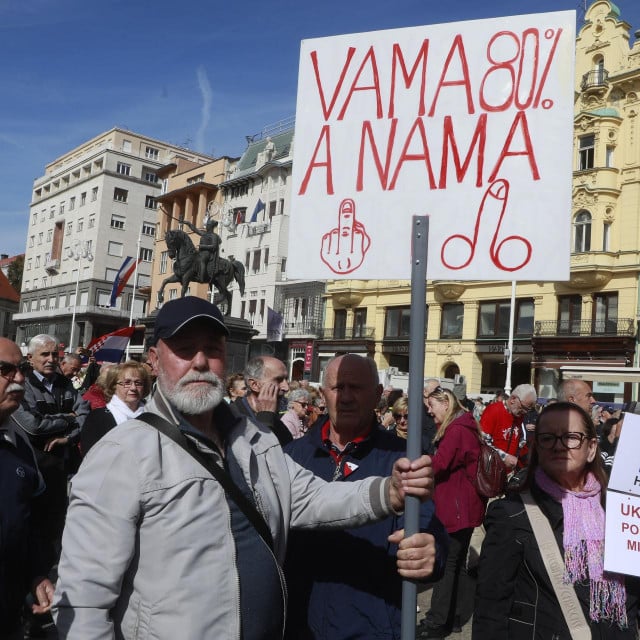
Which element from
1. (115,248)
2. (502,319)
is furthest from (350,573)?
(115,248)

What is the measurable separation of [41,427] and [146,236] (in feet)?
224

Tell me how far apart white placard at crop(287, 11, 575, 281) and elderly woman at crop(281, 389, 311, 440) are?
4107mm

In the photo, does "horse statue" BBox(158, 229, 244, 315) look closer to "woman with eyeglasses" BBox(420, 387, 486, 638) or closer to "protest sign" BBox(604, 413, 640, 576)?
"woman with eyeglasses" BBox(420, 387, 486, 638)

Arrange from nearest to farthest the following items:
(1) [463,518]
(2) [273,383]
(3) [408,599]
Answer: (3) [408,599] < (2) [273,383] < (1) [463,518]

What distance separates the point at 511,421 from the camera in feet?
32.9

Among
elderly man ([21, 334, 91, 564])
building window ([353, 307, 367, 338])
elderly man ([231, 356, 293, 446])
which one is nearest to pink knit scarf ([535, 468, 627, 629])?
elderly man ([231, 356, 293, 446])

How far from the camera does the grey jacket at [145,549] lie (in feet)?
6.48

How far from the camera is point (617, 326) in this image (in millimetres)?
31688

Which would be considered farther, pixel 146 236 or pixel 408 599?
pixel 146 236

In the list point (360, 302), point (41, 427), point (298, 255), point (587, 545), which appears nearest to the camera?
point (587, 545)

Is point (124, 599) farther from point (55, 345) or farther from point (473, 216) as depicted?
point (55, 345)

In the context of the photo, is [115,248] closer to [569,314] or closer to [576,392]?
[569,314]

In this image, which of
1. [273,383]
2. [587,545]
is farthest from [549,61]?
[273,383]

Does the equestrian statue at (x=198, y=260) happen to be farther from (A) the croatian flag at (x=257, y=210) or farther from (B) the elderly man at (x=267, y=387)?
(A) the croatian flag at (x=257, y=210)
